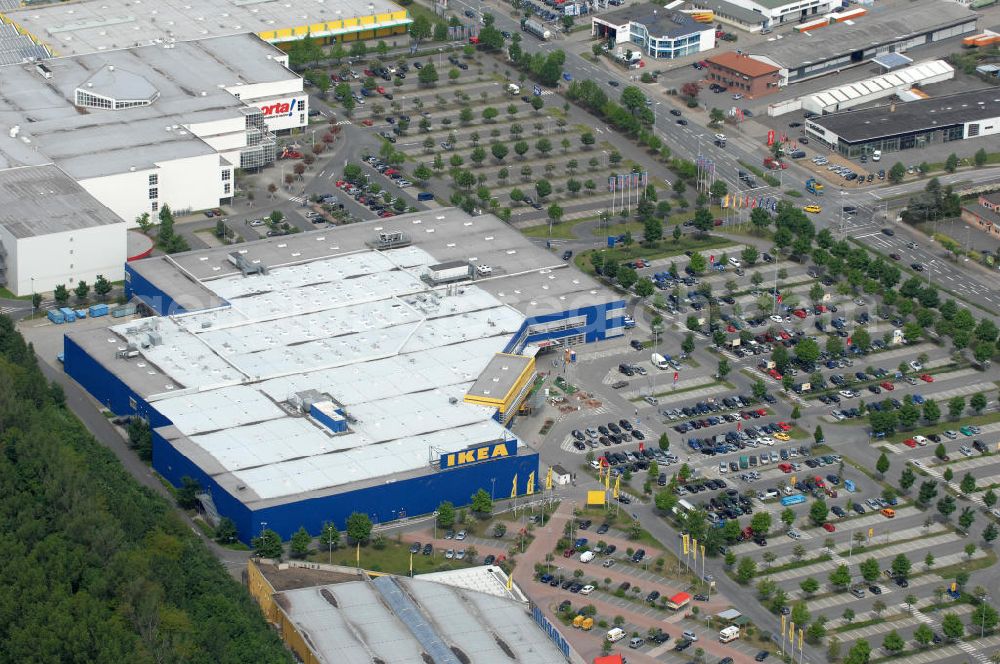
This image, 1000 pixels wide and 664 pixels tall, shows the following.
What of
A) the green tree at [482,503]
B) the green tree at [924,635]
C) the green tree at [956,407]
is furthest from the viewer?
the green tree at [956,407]

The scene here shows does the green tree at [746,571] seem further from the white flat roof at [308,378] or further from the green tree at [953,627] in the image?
the white flat roof at [308,378]

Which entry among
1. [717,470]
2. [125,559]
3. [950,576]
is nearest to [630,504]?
[717,470]

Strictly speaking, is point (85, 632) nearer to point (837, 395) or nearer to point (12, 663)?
point (12, 663)

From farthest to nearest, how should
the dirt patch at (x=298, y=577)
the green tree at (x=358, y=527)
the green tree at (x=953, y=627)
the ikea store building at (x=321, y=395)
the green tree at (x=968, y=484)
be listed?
the green tree at (x=968, y=484) → the ikea store building at (x=321, y=395) → the green tree at (x=358, y=527) → the dirt patch at (x=298, y=577) → the green tree at (x=953, y=627)

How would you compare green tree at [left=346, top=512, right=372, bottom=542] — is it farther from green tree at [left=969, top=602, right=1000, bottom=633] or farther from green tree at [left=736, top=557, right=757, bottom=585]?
green tree at [left=969, top=602, right=1000, bottom=633]

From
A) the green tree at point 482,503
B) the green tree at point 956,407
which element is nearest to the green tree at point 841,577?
the green tree at point 482,503
